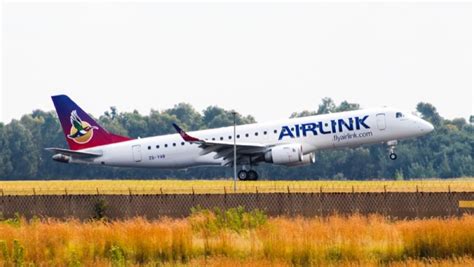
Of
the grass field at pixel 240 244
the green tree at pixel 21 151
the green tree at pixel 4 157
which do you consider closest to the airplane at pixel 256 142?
the grass field at pixel 240 244

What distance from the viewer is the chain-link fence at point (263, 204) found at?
4494 cm

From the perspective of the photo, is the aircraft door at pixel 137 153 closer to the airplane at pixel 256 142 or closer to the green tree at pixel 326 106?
the airplane at pixel 256 142

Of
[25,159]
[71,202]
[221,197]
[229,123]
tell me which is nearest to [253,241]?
[221,197]

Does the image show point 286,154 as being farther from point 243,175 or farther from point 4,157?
point 4,157

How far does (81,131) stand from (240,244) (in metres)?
43.2

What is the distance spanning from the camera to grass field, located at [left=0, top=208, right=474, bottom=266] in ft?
109

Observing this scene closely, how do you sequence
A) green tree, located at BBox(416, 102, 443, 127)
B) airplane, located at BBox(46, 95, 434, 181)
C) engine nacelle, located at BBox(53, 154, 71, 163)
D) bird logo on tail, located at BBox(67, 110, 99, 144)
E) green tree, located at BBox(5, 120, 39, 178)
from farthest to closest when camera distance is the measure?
green tree, located at BBox(416, 102, 443, 127)
green tree, located at BBox(5, 120, 39, 178)
bird logo on tail, located at BBox(67, 110, 99, 144)
engine nacelle, located at BBox(53, 154, 71, 163)
airplane, located at BBox(46, 95, 434, 181)

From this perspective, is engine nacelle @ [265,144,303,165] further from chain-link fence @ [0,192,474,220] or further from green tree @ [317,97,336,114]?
green tree @ [317,97,336,114]

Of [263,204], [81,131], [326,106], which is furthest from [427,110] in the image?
[263,204]

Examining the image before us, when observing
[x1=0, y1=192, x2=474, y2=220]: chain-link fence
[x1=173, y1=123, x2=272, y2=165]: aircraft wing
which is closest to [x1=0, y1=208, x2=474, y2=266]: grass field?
[x1=0, y1=192, x2=474, y2=220]: chain-link fence

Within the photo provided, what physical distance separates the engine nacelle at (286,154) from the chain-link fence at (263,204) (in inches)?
895

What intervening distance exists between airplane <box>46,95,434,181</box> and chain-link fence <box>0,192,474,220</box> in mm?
20351

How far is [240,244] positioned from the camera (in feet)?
117

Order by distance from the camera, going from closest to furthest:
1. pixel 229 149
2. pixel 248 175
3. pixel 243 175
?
pixel 229 149
pixel 248 175
pixel 243 175
